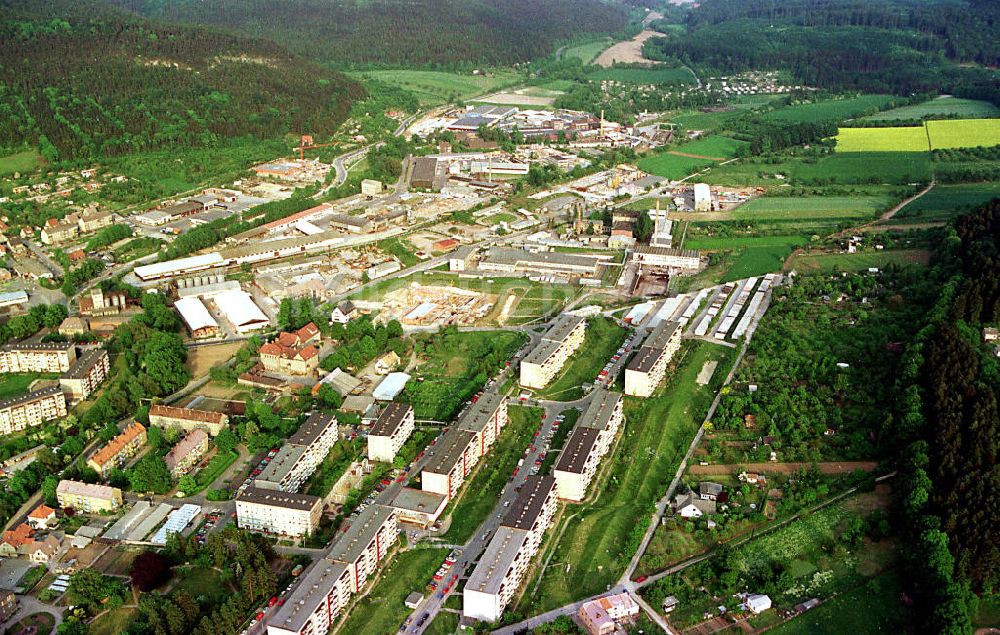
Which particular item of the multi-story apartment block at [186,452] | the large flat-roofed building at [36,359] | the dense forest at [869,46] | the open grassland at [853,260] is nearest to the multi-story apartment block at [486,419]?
the multi-story apartment block at [186,452]

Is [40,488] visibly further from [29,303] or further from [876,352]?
[876,352]

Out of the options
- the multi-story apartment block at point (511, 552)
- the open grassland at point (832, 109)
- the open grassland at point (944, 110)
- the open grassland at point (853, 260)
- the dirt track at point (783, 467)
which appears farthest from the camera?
the open grassland at point (832, 109)

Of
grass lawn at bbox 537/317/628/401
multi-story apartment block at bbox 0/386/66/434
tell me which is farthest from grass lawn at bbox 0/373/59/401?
grass lawn at bbox 537/317/628/401

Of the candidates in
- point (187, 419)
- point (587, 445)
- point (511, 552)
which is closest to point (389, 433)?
point (587, 445)

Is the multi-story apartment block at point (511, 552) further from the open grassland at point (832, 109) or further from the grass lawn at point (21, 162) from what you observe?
the open grassland at point (832, 109)

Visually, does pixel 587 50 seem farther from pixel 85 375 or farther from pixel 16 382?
pixel 16 382

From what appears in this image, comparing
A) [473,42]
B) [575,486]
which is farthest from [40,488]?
[473,42]
